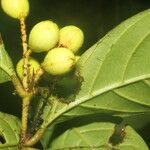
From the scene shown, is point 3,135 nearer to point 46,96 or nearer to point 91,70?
point 46,96

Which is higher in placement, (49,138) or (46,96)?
(46,96)

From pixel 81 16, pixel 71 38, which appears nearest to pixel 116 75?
pixel 71 38

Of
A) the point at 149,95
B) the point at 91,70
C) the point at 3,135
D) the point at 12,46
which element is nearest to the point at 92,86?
the point at 91,70

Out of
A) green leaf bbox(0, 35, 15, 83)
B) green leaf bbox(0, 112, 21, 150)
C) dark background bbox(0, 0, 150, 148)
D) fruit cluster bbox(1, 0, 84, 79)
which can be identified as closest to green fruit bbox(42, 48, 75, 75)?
fruit cluster bbox(1, 0, 84, 79)

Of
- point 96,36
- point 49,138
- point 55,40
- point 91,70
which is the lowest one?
point 96,36

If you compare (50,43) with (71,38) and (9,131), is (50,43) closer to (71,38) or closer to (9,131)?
(71,38)
